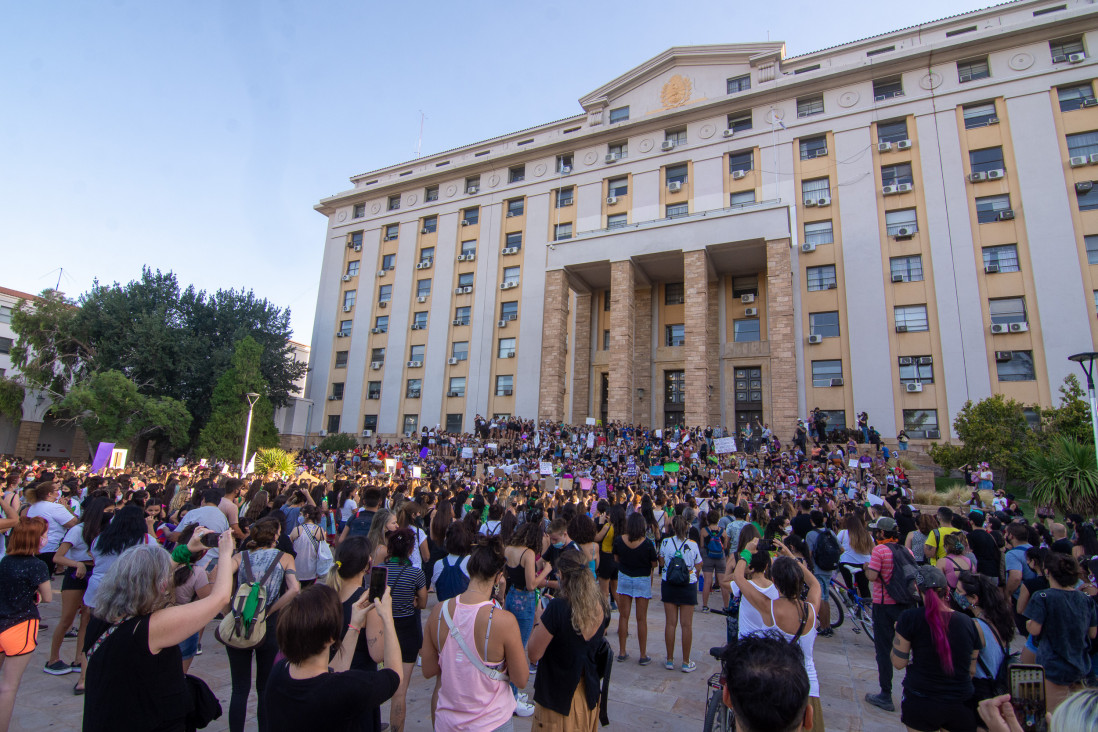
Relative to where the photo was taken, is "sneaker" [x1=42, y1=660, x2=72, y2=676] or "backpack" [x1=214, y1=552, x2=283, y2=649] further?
"sneaker" [x1=42, y1=660, x2=72, y2=676]

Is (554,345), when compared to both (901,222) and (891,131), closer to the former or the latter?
(901,222)

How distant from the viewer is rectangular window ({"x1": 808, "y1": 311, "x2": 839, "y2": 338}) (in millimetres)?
26266

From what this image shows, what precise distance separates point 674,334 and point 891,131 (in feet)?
48.3

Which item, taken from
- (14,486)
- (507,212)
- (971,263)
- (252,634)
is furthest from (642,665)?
(507,212)

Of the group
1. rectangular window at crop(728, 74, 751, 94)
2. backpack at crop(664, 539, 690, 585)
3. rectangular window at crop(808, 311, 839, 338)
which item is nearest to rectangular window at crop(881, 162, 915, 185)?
rectangular window at crop(808, 311, 839, 338)

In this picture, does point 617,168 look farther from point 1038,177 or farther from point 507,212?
point 1038,177

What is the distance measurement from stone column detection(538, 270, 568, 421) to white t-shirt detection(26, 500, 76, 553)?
2381cm

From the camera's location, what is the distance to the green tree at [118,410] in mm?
27812

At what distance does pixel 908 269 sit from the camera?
25.3 meters

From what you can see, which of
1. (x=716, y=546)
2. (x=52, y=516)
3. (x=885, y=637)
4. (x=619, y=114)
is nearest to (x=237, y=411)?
(x=52, y=516)

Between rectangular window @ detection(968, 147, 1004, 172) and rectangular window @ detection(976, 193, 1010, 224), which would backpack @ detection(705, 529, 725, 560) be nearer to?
rectangular window @ detection(976, 193, 1010, 224)

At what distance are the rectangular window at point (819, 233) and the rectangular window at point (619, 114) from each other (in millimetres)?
13754

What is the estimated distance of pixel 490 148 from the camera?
3938 centimetres

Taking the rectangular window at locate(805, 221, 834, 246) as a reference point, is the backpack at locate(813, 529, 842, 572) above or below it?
below
